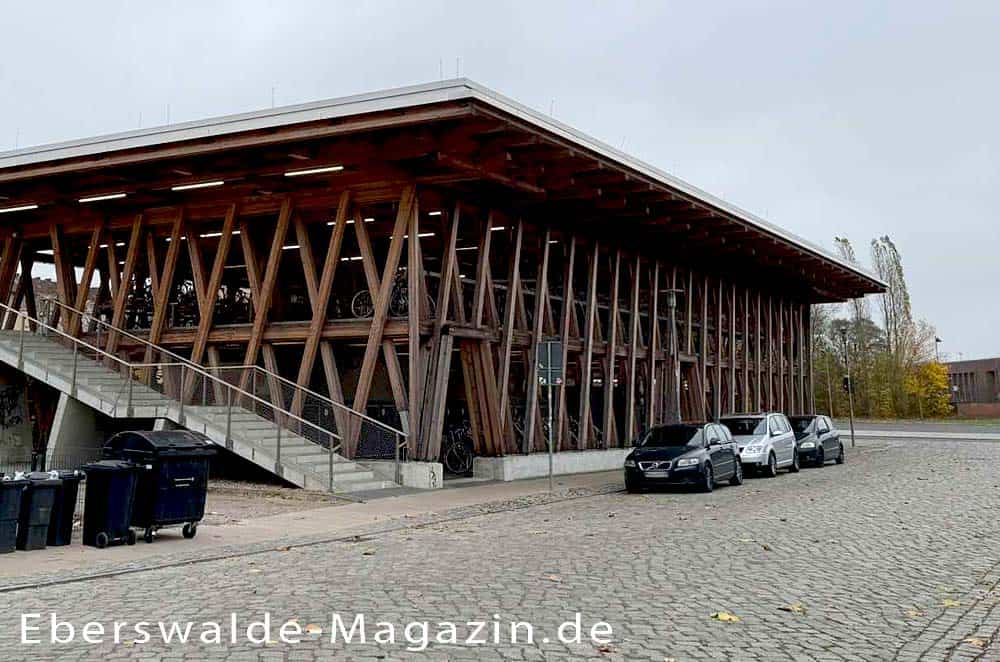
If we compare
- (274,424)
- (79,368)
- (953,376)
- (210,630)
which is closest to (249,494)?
(274,424)

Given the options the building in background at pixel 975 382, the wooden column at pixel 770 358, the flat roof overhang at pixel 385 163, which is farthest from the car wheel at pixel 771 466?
the building in background at pixel 975 382

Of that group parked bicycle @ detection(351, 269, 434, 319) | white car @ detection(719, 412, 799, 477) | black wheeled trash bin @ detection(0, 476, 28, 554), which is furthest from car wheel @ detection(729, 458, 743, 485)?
black wheeled trash bin @ detection(0, 476, 28, 554)

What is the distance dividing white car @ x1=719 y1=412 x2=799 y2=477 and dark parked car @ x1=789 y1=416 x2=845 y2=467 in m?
1.22

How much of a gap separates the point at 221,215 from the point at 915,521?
17.5 metres

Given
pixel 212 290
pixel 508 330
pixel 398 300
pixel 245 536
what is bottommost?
pixel 245 536

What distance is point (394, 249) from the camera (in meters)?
20.9

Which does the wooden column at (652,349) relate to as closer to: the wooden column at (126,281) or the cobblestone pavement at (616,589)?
the cobblestone pavement at (616,589)

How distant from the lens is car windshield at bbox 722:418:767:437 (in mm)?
24828

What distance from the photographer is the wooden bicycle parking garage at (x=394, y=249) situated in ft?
65.9

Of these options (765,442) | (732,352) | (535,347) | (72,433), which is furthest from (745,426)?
(72,433)

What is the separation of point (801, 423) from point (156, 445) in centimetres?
2183

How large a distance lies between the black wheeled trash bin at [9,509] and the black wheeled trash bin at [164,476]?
4.33 ft

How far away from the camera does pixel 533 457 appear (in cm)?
2420

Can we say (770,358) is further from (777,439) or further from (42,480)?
(42,480)
